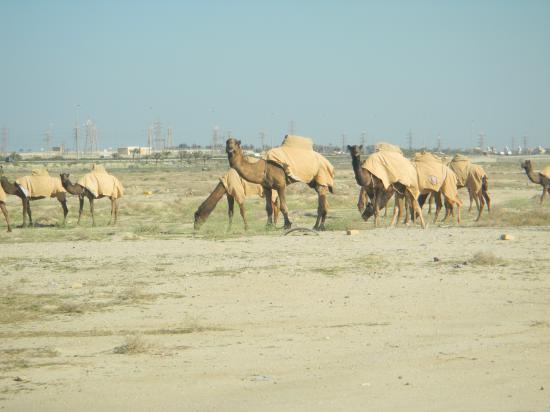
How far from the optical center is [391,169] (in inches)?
898

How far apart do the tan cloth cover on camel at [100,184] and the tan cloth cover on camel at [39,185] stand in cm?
83

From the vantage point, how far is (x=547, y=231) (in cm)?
1981

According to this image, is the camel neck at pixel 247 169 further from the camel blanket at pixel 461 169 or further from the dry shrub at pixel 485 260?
the camel blanket at pixel 461 169

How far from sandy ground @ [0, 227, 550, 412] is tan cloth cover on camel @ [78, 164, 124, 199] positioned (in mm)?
11037

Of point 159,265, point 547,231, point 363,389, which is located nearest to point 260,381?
point 363,389

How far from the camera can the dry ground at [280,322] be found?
8422mm

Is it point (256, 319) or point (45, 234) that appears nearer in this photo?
point (256, 319)

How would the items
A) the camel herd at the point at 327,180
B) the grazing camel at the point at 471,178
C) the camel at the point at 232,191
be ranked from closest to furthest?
1. the camel herd at the point at 327,180
2. the camel at the point at 232,191
3. the grazing camel at the point at 471,178

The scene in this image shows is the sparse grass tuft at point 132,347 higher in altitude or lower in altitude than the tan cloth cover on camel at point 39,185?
lower

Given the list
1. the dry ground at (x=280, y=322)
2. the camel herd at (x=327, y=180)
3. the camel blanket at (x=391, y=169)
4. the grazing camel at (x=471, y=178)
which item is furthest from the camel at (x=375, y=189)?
the grazing camel at (x=471, y=178)

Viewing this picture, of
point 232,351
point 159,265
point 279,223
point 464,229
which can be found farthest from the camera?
point 279,223

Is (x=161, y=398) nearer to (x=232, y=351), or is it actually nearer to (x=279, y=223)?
(x=232, y=351)

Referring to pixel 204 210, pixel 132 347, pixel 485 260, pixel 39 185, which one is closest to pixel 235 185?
pixel 204 210

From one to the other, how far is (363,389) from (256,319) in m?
3.41
